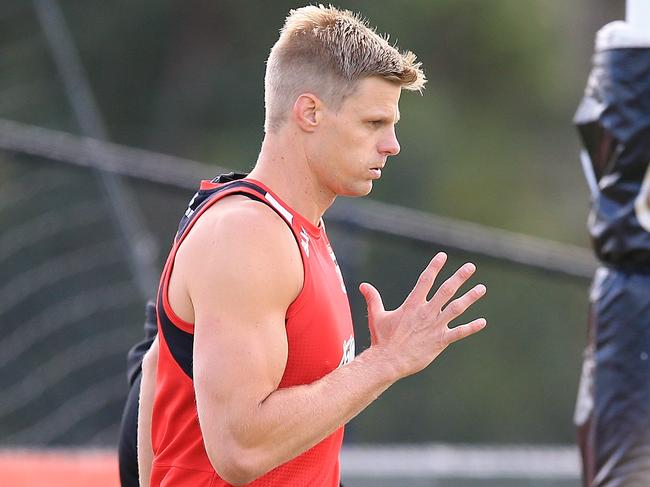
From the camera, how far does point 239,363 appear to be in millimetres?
2625

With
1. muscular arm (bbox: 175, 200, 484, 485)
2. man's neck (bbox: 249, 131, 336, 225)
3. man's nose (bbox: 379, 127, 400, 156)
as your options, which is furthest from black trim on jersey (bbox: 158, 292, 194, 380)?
man's nose (bbox: 379, 127, 400, 156)

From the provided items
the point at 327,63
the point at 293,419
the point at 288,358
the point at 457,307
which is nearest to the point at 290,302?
the point at 288,358

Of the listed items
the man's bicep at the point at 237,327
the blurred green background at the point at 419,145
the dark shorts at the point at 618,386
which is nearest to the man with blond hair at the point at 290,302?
the man's bicep at the point at 237,327

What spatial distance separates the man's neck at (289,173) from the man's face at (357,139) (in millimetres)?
27

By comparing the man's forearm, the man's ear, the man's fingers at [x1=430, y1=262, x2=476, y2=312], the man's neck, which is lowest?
the man's forearm

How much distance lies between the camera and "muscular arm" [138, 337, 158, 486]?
3.23 metres

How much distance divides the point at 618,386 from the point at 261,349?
1618mm

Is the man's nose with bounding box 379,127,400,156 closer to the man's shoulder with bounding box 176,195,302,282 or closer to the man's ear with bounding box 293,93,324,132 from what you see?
the man's ear with bounding box 293,93,324,132

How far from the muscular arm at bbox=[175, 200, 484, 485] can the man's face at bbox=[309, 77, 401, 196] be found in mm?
222

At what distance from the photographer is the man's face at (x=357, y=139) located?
2.93 meters

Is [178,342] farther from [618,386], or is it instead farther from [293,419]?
[618,386]

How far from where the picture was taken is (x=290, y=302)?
2783 mm

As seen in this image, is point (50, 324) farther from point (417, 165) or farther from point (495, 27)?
point (495, 27)

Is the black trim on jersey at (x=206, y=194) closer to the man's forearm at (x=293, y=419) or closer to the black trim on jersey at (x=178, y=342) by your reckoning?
the black trim on jersey at (x=178, y=342)
